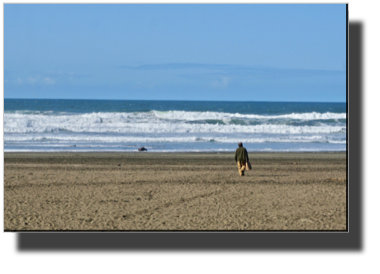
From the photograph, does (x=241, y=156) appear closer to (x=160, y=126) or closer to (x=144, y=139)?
(x=144, y=139)

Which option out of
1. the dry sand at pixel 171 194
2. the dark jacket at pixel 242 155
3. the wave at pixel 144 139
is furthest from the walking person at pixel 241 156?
the wave at pixel 144 139

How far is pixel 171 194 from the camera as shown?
10.3 m

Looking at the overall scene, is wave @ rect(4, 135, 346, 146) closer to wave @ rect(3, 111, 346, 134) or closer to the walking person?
wave @ rect(3, 111, 346, 134)

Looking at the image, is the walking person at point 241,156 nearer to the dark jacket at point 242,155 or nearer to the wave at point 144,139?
the dark jacket at point 242,155

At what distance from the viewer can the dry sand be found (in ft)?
25.5

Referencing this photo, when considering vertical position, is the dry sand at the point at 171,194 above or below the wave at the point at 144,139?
below

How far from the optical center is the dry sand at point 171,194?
7.77 meters

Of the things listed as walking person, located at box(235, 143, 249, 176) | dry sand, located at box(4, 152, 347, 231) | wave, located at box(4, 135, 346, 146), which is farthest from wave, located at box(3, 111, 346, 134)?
walking person, located at box(235, 143, 249, 176)

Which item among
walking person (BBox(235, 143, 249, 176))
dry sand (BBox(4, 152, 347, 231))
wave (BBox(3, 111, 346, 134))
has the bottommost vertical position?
dry sand (BBox(4, 152, 347, 231))

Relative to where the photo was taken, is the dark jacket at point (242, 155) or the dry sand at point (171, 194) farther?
the dark jacket at point (242, 155)
